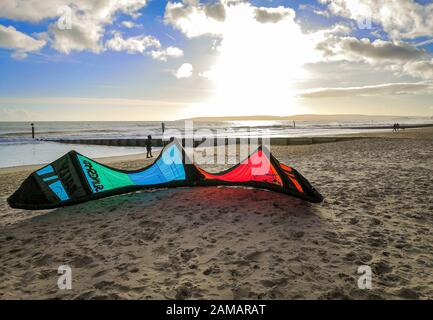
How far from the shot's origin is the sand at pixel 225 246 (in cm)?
313

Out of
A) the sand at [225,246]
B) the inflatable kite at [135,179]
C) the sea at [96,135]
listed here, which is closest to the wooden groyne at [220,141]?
the sea at [96,135]

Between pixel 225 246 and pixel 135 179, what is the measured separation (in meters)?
3.48

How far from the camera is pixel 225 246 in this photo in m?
4.17

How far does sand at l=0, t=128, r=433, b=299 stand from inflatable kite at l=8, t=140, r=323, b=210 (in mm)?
289

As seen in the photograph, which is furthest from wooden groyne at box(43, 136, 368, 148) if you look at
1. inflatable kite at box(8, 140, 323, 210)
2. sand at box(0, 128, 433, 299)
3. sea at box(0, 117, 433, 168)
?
sand at box(0, 128, 433, 299)

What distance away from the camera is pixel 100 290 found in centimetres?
312

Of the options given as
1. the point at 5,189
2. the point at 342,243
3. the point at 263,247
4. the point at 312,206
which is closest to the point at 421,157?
the point at 312,206

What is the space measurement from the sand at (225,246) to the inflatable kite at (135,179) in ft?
0.95

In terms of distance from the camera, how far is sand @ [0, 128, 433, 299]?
3.13 m

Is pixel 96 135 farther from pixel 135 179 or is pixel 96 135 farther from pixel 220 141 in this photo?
pixel 135 179

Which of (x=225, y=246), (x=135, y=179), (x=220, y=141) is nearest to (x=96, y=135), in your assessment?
(x=220, y=141)

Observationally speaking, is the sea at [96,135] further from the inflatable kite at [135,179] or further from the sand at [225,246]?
the sand at [225,246]

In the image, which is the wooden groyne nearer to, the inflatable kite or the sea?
the sea
